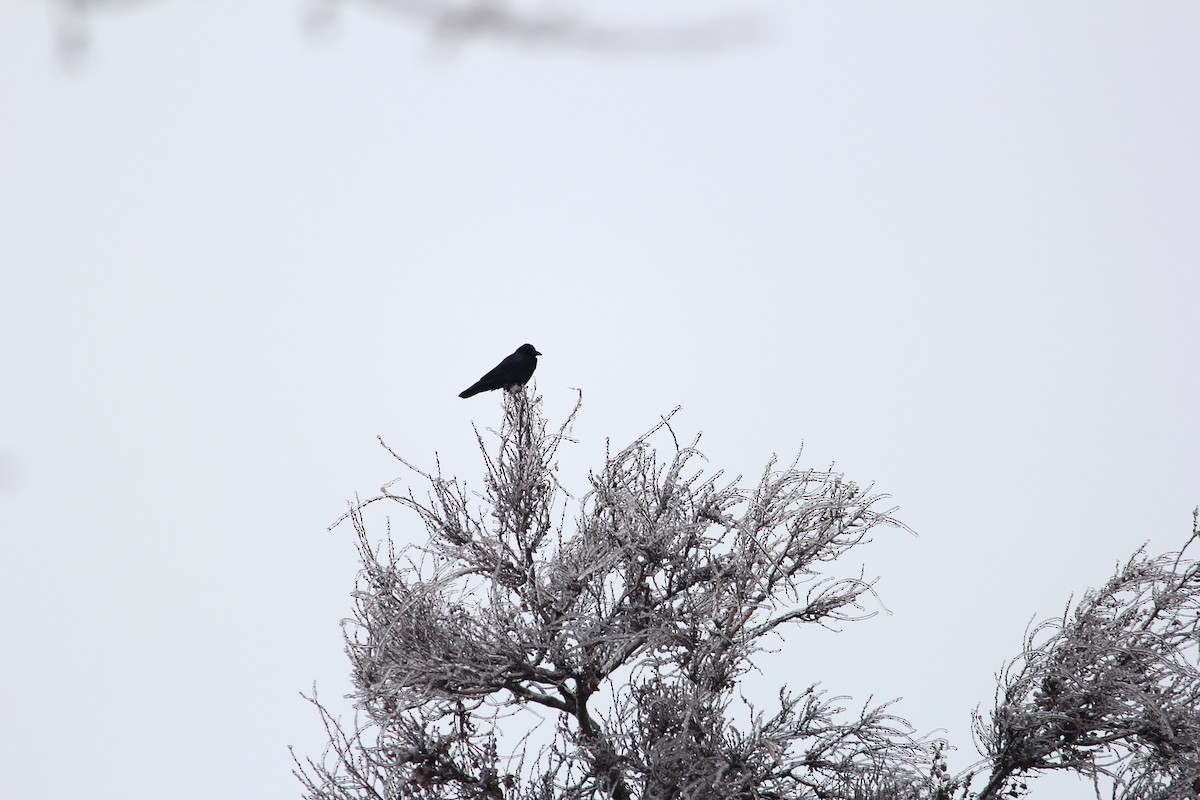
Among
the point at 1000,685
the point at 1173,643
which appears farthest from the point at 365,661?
the point at 1173,643

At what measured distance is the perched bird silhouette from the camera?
13195 millimetres

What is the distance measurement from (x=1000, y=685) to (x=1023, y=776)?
2.61 ft

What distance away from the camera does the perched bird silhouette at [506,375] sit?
1320 cm

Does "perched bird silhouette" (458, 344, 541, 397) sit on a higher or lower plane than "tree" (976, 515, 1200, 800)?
higher

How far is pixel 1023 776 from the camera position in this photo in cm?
1002

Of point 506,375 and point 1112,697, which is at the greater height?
point 506,375

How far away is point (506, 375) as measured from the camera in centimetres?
1323

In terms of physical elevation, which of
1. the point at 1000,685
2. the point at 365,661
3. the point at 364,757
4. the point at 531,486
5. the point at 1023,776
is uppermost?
the point at 531,486

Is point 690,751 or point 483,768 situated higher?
point 483,768

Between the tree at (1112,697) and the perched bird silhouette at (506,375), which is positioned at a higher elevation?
the perched bird silhouette at (506,375)

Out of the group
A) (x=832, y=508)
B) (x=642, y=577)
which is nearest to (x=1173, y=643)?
(x=832, y=508)

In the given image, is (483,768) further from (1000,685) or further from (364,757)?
(1000,685)

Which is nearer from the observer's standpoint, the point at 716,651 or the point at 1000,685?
the point at 716,651

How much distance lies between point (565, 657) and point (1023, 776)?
4133 mm
